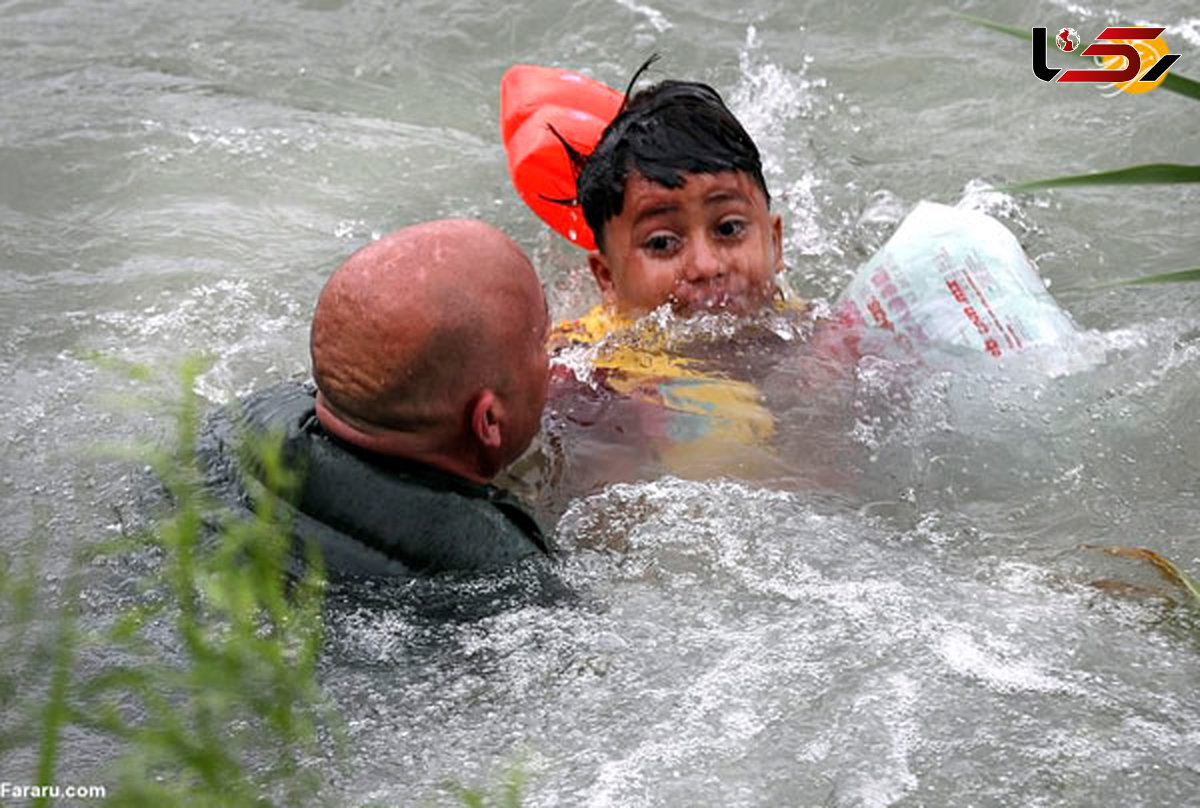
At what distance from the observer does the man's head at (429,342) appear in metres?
3.13

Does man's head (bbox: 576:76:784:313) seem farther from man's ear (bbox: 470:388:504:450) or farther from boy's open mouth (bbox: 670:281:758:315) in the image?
man's ear (bbox: 470:388:504:450)

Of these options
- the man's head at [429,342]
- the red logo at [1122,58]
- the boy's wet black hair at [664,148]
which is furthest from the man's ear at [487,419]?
the red logo at [1122,58]

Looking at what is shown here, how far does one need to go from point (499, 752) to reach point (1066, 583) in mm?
1187

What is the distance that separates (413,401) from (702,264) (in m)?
1.29

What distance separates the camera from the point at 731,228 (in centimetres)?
432

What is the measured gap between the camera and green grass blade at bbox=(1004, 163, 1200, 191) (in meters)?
2.76

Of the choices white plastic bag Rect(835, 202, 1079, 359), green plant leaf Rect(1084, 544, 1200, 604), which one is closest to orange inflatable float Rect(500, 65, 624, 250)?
white plastic bag Rect(835, 202, 1079, 359)

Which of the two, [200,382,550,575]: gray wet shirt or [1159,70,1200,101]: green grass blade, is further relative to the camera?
[200,382,550,575]: gray wet shirt

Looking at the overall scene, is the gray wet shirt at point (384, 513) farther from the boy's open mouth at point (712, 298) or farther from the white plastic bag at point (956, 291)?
the white plastic bag at point (956, 291)

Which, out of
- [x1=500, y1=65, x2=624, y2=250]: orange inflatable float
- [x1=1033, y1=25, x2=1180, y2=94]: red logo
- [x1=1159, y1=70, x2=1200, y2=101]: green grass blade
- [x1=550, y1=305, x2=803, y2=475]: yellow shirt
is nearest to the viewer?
[x1=1159, y1=70, x2=1200, y2=101]: green grass blade

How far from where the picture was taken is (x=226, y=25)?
22.6 ft

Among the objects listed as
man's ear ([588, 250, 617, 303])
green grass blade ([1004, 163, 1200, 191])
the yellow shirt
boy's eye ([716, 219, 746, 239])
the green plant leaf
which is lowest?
the yellow shirt

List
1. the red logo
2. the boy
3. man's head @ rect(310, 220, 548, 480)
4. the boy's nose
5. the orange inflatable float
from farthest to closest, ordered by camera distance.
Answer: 1. the red logo
2. the orange inflatable float
3. the boy's nose
4. the boy
5. man's head @ rect(310, 220, 548, 480)

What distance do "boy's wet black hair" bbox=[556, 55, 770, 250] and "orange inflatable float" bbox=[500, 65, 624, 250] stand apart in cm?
32
